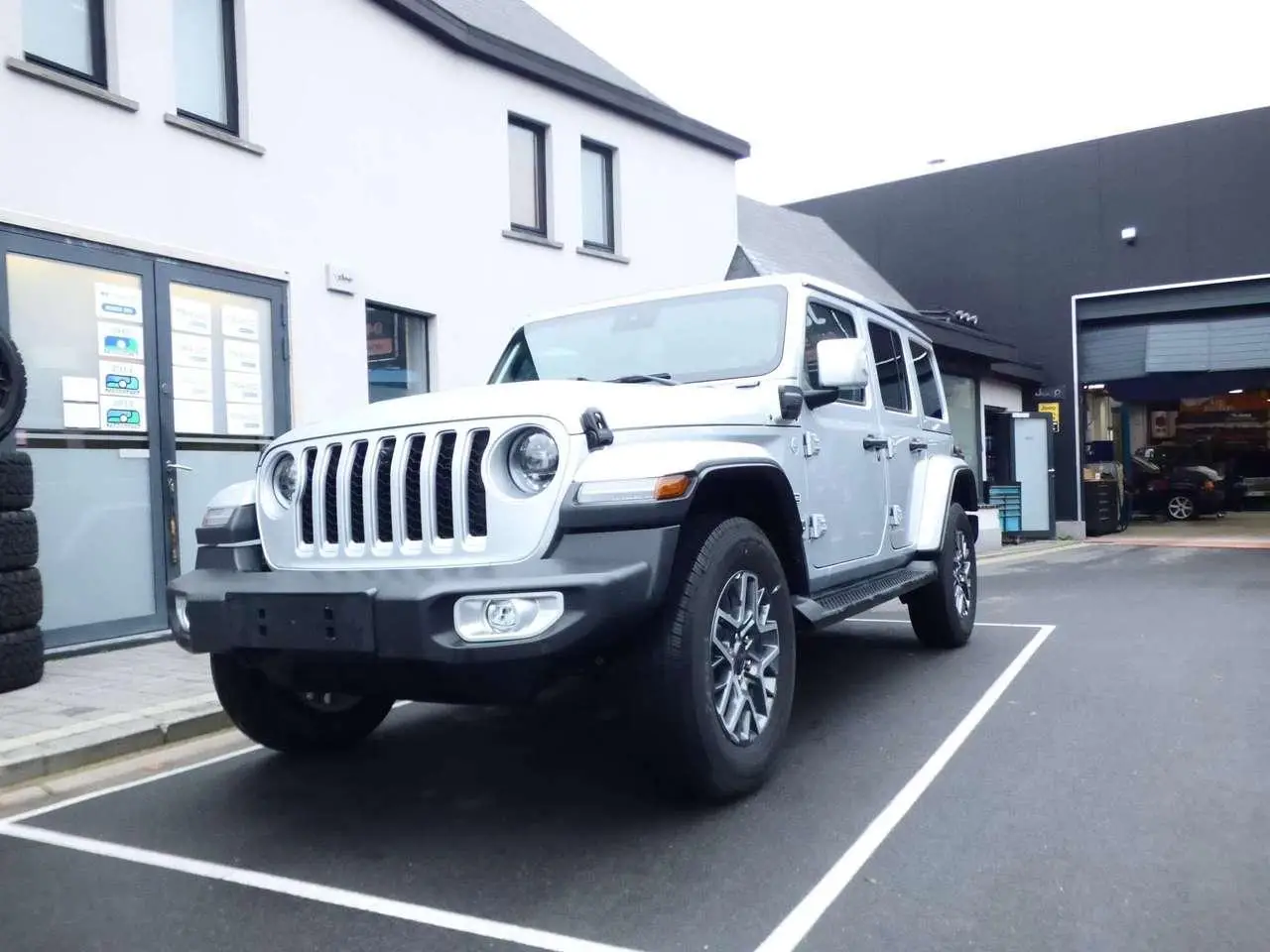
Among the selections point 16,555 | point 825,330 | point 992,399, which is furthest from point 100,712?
point 992,399

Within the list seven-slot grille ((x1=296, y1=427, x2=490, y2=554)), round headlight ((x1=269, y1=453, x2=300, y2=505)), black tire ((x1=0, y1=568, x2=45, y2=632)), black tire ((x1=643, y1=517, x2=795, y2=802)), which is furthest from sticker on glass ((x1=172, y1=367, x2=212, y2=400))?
black tire ((x1=643, y1=517, x2=795, y2=802))

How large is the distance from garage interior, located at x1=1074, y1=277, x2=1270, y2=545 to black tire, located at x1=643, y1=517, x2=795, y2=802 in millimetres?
16686

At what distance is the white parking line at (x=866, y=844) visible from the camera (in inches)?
110

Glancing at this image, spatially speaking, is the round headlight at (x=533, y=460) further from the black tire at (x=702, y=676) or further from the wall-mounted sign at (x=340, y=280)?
the wall-mounted sign at (x=340, y=280)

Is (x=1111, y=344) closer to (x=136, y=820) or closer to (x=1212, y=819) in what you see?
(x=1212, y=819)

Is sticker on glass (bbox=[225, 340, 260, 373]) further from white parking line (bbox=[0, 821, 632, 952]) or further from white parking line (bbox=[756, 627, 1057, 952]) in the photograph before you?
white parking line (bbox=[756, 627, 1057, 952])

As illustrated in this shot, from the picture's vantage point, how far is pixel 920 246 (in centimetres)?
2244

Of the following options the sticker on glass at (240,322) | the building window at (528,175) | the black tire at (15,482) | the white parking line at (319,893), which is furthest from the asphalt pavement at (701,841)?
the building window at (528,175)

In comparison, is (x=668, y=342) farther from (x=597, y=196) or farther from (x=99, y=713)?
(x=597, y=196)

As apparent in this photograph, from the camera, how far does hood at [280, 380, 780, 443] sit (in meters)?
3.47

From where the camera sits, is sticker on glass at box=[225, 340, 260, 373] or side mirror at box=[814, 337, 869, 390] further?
sticker on glass at box=[225, 340, 260, 373]

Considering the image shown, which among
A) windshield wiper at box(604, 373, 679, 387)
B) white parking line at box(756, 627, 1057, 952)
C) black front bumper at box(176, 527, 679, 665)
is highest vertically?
windshield wiper at box(604, 373, 679, 387)

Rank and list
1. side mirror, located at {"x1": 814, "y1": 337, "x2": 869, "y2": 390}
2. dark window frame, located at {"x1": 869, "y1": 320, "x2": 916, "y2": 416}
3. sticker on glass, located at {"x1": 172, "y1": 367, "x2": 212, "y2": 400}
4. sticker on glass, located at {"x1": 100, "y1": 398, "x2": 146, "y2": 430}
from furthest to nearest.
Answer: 1. sticker on glass, located at {"x1": 172, "y1": 367, "x2": 212, "y2": 400}
2. sticker on glass, located at {"x1": 100, "y1": 398, "x2": 146, "y2": 430}
3. dark window frame, located at {"x1": 869, "y1": 320, "x2": 916, "y2": 416}
4. side mirror, located at {"x1": 814, "y1": 337, "x2": 869, "y2": 390}

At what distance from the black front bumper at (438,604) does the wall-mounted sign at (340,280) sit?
608cm
